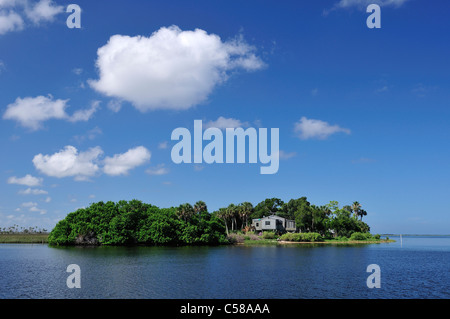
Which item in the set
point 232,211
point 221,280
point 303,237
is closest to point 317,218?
point 303,237

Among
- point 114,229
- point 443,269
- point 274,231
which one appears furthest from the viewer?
point 274,231

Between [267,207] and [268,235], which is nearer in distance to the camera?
[268,235]

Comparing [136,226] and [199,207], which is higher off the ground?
[199,207]

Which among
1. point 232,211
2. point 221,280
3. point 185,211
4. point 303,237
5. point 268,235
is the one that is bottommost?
point 303,237

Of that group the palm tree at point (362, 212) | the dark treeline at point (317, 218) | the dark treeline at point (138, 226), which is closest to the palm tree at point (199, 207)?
the dark treeline at point (138, 226)

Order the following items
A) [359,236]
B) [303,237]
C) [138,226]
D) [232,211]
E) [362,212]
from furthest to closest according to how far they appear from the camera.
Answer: [362,212] → [232,211] → [359,236] → [303,237] → [138,226]

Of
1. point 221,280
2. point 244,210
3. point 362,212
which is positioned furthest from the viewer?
point 362,212

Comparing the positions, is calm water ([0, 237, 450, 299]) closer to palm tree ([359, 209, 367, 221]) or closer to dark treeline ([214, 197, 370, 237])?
dark treeline ([214, 197, 370, 237])

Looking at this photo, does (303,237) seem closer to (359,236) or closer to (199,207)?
(359,236)

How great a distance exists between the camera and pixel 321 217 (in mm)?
125750
